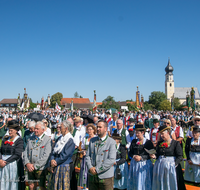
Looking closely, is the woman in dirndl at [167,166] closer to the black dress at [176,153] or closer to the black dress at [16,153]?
the black dress at [176,153]

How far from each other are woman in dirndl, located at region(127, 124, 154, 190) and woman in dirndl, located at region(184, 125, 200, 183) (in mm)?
1379

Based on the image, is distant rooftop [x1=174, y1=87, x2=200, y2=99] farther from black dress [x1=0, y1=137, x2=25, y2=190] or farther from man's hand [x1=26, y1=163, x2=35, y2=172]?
man's hand [x1=26, y1=163, x2=35, y2=172]

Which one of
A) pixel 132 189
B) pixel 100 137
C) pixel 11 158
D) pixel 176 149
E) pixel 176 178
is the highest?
pixel 100 137

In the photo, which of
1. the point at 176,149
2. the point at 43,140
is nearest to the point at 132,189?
the point at 176,149

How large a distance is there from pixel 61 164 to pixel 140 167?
172 cm

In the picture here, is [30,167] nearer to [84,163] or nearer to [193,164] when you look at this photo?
[84,163]

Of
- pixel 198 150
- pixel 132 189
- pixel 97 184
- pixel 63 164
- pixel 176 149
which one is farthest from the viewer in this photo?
pixel 198 150

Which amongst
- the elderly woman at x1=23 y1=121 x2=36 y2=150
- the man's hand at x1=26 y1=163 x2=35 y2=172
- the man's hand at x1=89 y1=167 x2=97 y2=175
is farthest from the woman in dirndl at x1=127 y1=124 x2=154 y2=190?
the elderly woman at x1=23 y1=121 x2=36 y2=150

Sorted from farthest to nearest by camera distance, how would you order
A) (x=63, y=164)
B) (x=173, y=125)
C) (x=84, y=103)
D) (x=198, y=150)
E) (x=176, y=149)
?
(x=84, y=103) < (x=173, y=125) < (x=198, y=150) < (x=176, y=149) < (x=63, y=164)

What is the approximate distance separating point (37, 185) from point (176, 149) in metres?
3.11

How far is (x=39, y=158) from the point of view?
399 centimetres

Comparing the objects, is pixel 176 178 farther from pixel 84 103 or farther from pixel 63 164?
pixel 84 103

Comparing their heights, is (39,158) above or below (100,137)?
below

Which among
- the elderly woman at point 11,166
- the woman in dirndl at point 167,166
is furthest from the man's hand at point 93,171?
the elderly woman at point 11,166
